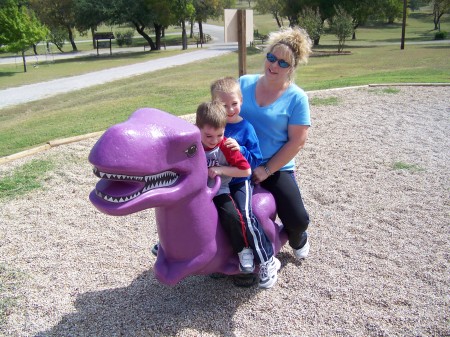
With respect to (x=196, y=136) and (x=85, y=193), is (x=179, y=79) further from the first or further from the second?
(x=196, y=136)

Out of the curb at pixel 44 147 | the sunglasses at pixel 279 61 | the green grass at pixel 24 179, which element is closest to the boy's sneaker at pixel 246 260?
the sunglasses at pixel 279 61

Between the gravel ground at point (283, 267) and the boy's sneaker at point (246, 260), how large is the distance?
0.34 m

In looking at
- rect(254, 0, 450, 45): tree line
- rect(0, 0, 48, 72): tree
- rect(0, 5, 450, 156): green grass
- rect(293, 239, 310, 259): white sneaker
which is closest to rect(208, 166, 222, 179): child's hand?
rect(293, 239, 310, 259): white sneaker

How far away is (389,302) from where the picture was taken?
286cm

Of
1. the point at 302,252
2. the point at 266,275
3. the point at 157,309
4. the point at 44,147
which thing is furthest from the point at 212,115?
the point at 44,147

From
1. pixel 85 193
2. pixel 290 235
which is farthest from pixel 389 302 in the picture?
pixel 85 193

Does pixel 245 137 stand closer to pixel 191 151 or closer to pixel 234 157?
pixel 234 157

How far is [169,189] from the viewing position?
2154 millimetres

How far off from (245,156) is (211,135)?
0.27 metres

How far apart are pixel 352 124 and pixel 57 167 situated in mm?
4658

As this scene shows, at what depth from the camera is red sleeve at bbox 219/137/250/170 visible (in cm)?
243

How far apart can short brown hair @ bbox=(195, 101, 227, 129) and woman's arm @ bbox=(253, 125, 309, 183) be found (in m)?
0.58

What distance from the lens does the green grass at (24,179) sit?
5023 mm

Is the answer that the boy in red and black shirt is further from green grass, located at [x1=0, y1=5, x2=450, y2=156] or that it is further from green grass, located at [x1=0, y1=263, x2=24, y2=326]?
green grass, located at [x1=0, y1=5, x2=450, y2=156]
